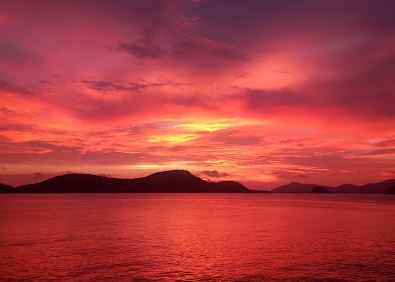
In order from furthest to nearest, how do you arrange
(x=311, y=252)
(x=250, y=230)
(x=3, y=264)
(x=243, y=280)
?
(x=250, y=230) → (x=311, y=252) → (x=3, y=264) → (x=243, y=280)

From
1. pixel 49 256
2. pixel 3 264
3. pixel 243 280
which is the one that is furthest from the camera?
pixel 49 256

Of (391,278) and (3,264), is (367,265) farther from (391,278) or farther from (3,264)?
(3,264)

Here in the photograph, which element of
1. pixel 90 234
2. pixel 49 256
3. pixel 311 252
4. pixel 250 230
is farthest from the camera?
pixel 250 230

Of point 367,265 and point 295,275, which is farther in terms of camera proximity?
point 367,265

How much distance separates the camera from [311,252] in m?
46.5

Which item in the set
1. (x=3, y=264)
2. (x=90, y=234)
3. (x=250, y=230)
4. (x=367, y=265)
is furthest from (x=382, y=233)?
(x=3, y=264)

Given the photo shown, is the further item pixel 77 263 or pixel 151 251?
pixel 151 251

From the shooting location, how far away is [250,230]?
7025cm

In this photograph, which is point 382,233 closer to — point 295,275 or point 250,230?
point 250,230

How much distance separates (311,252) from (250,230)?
24.2 metres

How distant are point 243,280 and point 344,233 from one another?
38808mm

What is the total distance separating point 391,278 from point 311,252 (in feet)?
44.3

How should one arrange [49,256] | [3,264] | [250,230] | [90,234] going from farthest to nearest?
[250,230]
[90,234]
[49,256]
[3,264]

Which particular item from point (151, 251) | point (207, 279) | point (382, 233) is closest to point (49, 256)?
point (151, 251)
